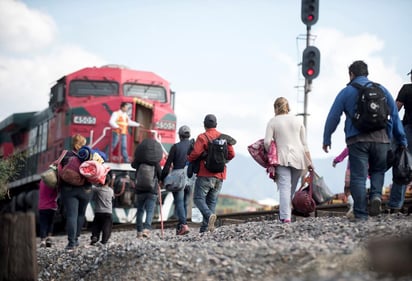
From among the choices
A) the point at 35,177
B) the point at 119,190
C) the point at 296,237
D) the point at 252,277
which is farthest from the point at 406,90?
the point at 35,177

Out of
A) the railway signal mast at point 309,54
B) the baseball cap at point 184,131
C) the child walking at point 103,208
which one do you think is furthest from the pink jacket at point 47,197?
the railway signal mast at point 309,54

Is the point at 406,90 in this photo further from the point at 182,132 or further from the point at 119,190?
the point at 119,190

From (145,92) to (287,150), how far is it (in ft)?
34.4

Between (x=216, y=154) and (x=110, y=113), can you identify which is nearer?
(x=216, y=154)

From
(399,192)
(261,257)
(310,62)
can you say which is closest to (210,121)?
(399,192)

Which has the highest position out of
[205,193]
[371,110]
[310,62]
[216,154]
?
[310,62]

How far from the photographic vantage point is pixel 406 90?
9734mm

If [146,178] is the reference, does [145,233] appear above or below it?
below

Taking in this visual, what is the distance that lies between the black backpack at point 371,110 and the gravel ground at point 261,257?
1044 mm

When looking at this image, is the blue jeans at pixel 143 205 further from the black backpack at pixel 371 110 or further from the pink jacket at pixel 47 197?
the black backpack at pixel 371 110

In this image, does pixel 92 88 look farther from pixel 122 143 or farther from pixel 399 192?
pixel 399 192

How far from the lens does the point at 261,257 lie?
647cm

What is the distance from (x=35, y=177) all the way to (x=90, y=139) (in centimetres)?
321

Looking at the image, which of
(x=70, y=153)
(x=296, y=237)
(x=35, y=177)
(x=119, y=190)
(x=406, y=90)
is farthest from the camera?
(x=35, y=177)
